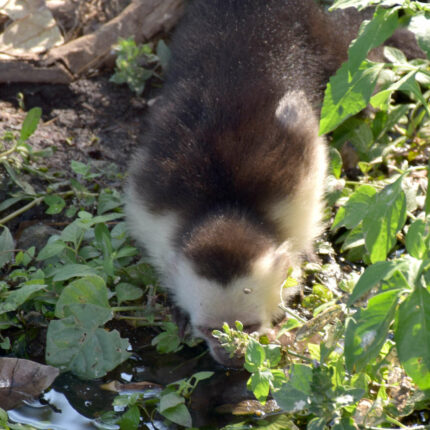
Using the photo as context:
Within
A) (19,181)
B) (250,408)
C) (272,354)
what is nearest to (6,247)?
(19,181)

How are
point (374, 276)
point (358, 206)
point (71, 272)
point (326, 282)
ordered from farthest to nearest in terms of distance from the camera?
point (326, 282) < point (71, 272) < point (358, 206) < point (374, 276)

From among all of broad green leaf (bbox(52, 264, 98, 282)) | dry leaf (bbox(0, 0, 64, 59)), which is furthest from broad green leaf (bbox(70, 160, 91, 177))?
dry leaf (bbox(0, 0, 64, 59))

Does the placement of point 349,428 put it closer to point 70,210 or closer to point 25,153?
point 70,210

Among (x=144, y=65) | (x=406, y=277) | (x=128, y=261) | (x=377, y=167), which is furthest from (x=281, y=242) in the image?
(x=144, y=65)

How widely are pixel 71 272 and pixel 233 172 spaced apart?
94cm

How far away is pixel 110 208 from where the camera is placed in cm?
416

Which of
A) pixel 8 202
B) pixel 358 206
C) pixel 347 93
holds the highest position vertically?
pixel 347 93

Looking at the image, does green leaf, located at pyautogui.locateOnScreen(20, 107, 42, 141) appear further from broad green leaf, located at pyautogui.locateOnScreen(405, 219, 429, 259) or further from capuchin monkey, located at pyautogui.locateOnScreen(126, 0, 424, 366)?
broad green leaf, located at pyautogui.locateOnScreen(405, 219, 429, 259)

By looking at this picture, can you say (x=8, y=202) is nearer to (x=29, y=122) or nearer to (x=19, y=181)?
(x=19, y=181)

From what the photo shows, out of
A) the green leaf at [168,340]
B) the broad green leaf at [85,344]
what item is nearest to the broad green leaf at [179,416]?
the broad green leaf at [85,344]

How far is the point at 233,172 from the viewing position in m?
3.65

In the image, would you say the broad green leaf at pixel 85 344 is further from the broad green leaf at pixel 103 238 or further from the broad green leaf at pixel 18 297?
the broad green leaf at pixel 103 238

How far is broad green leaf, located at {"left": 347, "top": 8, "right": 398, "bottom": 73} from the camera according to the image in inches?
87.5

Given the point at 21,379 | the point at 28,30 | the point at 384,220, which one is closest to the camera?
the point at 384,220
